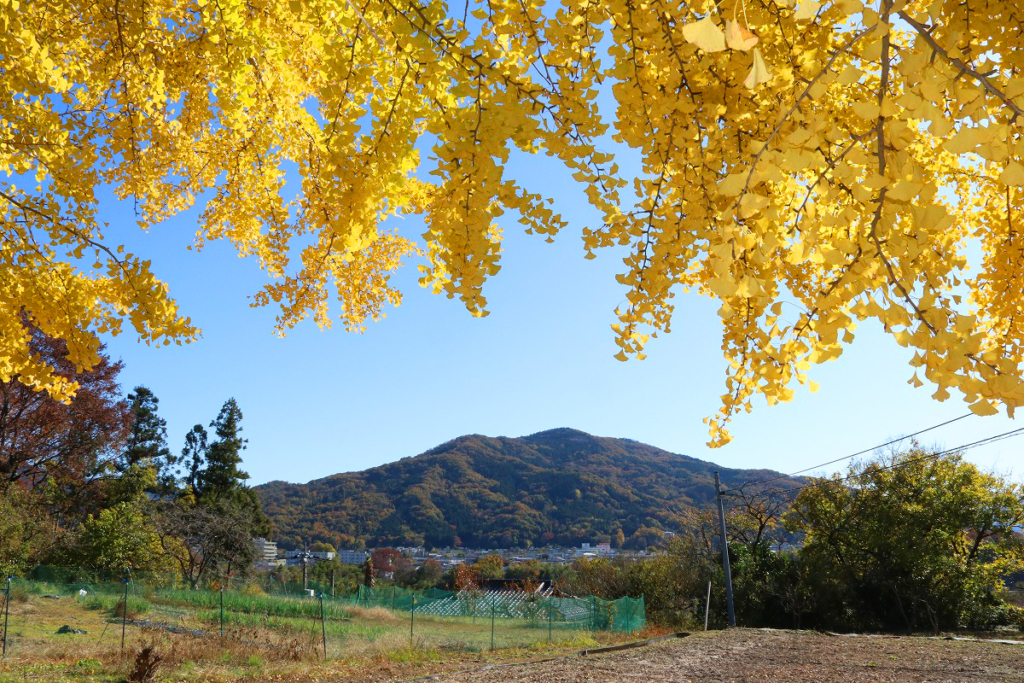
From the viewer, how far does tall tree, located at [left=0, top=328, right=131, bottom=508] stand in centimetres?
1641

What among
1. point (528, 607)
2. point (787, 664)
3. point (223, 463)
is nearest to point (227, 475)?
point (223, 463)

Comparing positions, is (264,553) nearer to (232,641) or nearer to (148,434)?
(148,434)

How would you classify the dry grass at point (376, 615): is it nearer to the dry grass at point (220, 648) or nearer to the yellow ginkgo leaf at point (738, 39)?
the dry grass at point (220, 648)

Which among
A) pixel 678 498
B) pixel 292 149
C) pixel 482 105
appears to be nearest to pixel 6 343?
pixel 292 149

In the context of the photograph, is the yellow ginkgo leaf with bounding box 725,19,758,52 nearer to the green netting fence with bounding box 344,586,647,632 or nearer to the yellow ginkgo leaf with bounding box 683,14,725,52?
the yellow ginkgo leaf with bounding box 683,14,725,52

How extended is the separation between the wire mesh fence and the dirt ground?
8.72ft

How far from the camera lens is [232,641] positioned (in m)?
9.10

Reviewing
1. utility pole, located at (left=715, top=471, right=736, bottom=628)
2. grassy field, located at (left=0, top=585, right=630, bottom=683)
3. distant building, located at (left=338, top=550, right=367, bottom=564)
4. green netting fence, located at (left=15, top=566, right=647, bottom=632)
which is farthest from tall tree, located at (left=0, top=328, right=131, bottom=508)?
distant building, located at (left=338, top=550, right=367, bottom=564)

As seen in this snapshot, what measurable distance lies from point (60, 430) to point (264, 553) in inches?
412

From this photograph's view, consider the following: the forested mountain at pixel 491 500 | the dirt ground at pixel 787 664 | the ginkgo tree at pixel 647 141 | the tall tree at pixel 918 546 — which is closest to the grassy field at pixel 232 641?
the dirt ground at pixel 787 664

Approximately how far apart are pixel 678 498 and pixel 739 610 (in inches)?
778

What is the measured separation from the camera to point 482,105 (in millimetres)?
1714

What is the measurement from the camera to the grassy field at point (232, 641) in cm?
738

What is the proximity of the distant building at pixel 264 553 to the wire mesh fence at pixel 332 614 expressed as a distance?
4.49m
